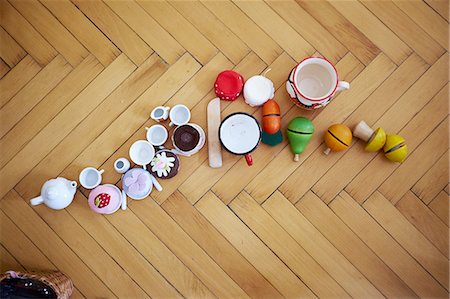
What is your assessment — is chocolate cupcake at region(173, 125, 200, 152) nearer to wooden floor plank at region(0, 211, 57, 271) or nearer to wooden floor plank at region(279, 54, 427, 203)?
wooden floor plank at region(279, 54, 427, 203)

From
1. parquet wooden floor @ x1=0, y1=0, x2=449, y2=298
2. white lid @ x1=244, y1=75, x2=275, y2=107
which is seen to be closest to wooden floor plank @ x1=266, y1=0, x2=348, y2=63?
parquet wooden floor @ x1=0, y1=0, x2=449, y2=298

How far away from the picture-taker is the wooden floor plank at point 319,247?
4.49 feet

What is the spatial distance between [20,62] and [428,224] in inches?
58.7

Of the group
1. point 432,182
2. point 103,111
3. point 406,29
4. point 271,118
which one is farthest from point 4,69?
point 432,182

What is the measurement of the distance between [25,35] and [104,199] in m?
0.66

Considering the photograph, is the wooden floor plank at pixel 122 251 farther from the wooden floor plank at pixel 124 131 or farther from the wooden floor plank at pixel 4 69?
the wooden floor plank at pixel 4 69

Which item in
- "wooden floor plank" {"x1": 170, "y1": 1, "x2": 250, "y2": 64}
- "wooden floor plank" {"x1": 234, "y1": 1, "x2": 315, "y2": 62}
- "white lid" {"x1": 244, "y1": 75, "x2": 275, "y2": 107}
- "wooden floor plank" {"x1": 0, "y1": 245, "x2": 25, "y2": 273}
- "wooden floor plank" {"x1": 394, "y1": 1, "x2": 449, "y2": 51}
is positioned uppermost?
"wooden floor plank" {"x1": 394, "y1": 1, "x2": 449, "y2": 51}

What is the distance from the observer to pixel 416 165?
55.3 inches

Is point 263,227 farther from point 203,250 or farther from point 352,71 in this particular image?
point 352,71

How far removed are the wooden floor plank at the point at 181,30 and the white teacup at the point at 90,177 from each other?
0.51 m

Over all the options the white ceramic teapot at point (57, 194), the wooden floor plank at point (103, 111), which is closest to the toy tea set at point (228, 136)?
the white ceramic teapot at point (57, 194)

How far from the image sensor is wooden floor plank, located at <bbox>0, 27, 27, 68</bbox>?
4.80ft

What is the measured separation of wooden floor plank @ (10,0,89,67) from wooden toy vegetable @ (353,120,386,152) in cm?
96

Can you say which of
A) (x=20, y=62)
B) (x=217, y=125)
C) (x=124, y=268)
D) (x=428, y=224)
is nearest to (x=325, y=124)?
(x=217, y=125)
